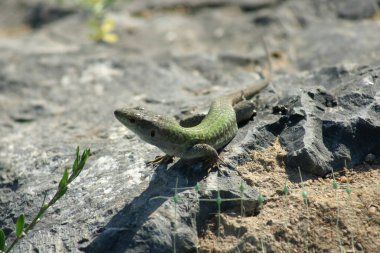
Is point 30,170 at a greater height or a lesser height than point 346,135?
lesser

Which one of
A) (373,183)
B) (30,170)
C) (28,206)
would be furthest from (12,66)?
(373,183)

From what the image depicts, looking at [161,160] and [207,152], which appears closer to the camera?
[207,152]


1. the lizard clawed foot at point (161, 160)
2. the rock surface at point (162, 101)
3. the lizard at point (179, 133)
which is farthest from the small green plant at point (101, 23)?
the lizard clawed foot at point (161, 160)

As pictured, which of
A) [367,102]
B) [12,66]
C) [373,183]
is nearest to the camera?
[373,183]

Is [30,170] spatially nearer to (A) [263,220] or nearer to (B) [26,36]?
(A) [263,220]

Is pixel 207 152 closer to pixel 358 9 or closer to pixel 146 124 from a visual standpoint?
pixel 146 124

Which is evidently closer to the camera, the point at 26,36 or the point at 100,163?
the point at 100,163

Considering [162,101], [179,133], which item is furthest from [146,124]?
[162,101]
